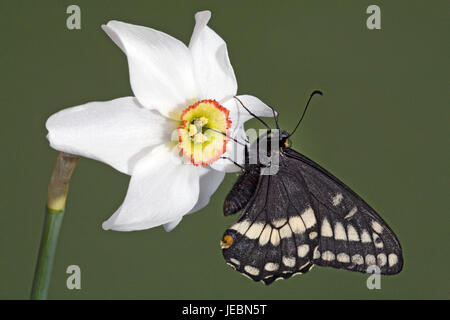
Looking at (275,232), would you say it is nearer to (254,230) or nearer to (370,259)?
(254,230)

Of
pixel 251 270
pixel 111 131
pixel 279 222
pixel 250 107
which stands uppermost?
pixel 250 107

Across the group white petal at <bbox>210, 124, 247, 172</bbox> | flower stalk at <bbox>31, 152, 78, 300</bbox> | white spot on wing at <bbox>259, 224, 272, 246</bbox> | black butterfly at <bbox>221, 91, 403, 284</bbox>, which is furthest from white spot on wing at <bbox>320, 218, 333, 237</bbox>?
flower stalk at <bbox>31, 152, 78, 300</bbox>

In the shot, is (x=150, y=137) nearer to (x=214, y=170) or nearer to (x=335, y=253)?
(x=214, y=170)

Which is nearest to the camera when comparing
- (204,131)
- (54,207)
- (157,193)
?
(54,207)

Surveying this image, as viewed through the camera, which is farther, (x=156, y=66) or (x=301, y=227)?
(x=301, y=227)

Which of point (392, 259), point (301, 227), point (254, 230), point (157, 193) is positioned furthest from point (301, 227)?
point (157, 193)

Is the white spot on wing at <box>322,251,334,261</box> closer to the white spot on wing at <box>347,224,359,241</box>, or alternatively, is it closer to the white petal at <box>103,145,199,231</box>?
the white spot on wing at <box>347,224,359,241</box>

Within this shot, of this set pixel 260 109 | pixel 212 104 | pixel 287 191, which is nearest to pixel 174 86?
pixel 212 104
